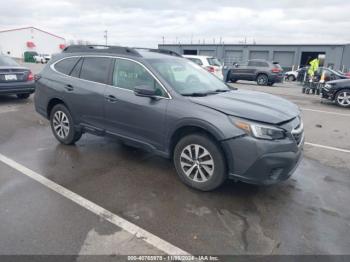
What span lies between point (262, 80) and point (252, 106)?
17.4 m

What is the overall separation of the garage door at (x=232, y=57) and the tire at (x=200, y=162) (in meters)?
40.1

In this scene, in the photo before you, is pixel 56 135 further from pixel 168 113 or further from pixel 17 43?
pixel 17 43

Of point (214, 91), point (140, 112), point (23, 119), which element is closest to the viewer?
point (140, 112)

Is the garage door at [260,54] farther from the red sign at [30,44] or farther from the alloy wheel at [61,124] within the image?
the red sign at [30,44]

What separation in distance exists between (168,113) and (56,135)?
2785 mm

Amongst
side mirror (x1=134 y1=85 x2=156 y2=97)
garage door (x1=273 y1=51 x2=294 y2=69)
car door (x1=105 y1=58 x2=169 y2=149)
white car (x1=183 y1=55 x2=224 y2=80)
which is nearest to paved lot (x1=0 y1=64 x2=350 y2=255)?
car door (x1=105 y1=58 x2=169 y2=149)

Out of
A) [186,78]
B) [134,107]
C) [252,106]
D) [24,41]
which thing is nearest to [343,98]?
[186,78]

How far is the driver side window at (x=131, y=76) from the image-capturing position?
414cm

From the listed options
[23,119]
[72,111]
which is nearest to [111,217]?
[72,111]

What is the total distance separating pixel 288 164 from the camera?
11.3ft

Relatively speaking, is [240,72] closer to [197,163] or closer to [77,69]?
[77,69]

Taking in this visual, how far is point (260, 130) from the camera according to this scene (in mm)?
3369

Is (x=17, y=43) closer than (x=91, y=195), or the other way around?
(x=91, y=195)

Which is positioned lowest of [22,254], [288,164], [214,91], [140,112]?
[22,254]
